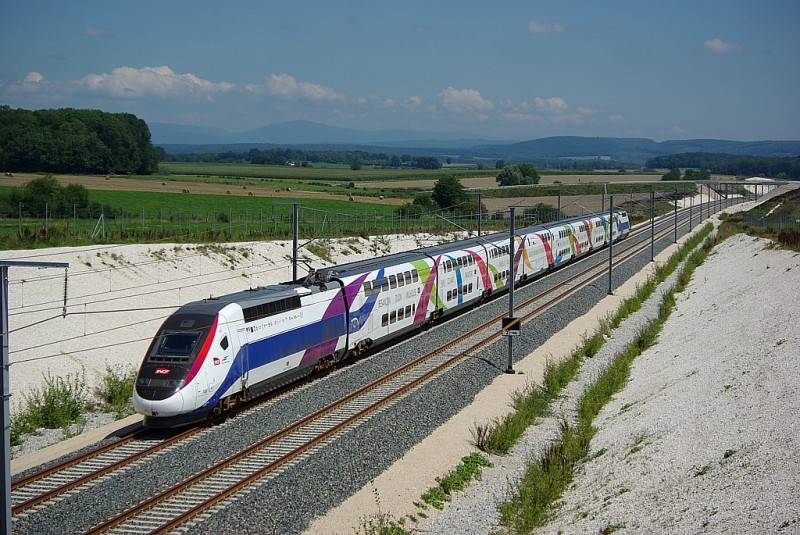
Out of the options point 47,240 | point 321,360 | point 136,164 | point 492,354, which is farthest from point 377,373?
point 136,164

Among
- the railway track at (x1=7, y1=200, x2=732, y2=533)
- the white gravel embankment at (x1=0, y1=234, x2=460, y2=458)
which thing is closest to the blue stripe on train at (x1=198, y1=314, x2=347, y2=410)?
the railway track at (x1=7, y1=200, x2=732, y2=533)

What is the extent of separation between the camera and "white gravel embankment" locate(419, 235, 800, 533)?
15484 millimetres

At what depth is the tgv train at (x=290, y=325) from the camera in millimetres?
22312

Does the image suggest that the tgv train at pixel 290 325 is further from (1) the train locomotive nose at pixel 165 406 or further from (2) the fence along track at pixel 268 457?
(2) the fence along track at pixel 268 457

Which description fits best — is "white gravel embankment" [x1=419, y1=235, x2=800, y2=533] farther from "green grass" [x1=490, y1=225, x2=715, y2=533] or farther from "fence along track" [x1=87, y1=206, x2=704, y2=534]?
"fence along track" [x1=87, y1=206, x2=704, y2=534]

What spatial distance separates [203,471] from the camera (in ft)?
63.7

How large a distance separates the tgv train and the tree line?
82.9m

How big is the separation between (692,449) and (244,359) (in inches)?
491

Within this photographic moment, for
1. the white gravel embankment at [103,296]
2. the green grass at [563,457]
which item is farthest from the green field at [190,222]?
the green grass at [563,457]

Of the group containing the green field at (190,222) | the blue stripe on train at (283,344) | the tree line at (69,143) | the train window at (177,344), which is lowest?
the blue stripe on train at (283,344)

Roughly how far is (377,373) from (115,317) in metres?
16.6

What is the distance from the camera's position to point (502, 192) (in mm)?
147625

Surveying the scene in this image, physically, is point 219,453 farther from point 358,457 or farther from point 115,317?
point 115,317

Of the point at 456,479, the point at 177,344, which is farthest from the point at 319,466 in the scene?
the point at 177,344
